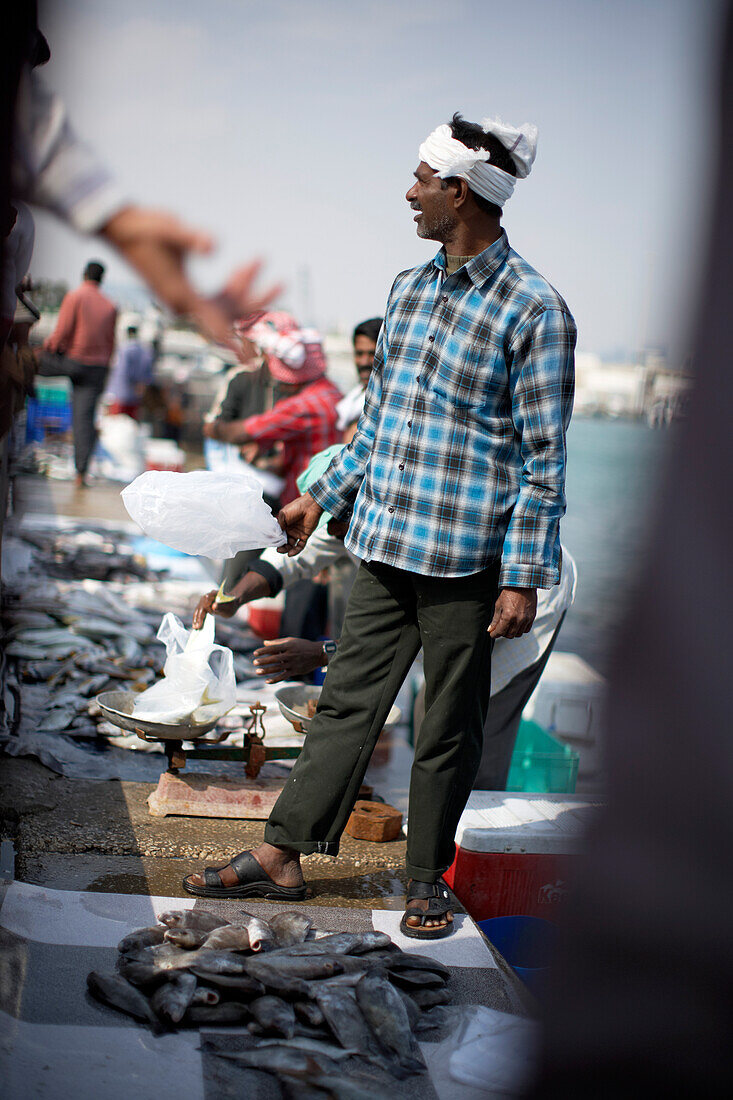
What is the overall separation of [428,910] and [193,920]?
67cm

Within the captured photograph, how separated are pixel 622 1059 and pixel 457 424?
193cm

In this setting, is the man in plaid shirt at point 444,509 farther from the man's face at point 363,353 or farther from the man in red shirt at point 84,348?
the man in red shirt at point 84,348

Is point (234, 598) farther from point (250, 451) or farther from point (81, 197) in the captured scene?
point (250, 451)

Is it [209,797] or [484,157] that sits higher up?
[484,157]

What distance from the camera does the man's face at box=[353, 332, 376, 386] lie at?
5.39 meters

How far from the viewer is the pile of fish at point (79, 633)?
4570 millimetres

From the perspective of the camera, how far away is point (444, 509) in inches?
107

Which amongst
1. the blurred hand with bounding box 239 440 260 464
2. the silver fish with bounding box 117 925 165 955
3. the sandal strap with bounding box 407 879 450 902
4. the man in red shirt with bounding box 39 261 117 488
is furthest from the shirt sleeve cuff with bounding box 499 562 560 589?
the man in red shirt with bounding box 39 261 117 488

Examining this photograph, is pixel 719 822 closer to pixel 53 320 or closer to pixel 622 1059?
pixel 622 1059

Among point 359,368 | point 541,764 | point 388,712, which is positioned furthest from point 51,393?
point 388,712

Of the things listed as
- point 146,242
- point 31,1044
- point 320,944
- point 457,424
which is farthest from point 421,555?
point 31,1044

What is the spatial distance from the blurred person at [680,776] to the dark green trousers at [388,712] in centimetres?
184

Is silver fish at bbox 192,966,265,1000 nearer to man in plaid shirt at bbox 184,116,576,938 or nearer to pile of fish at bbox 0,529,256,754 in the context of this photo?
man in plaid shirt at bbox 184,116,576,938

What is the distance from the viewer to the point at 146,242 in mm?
1671
